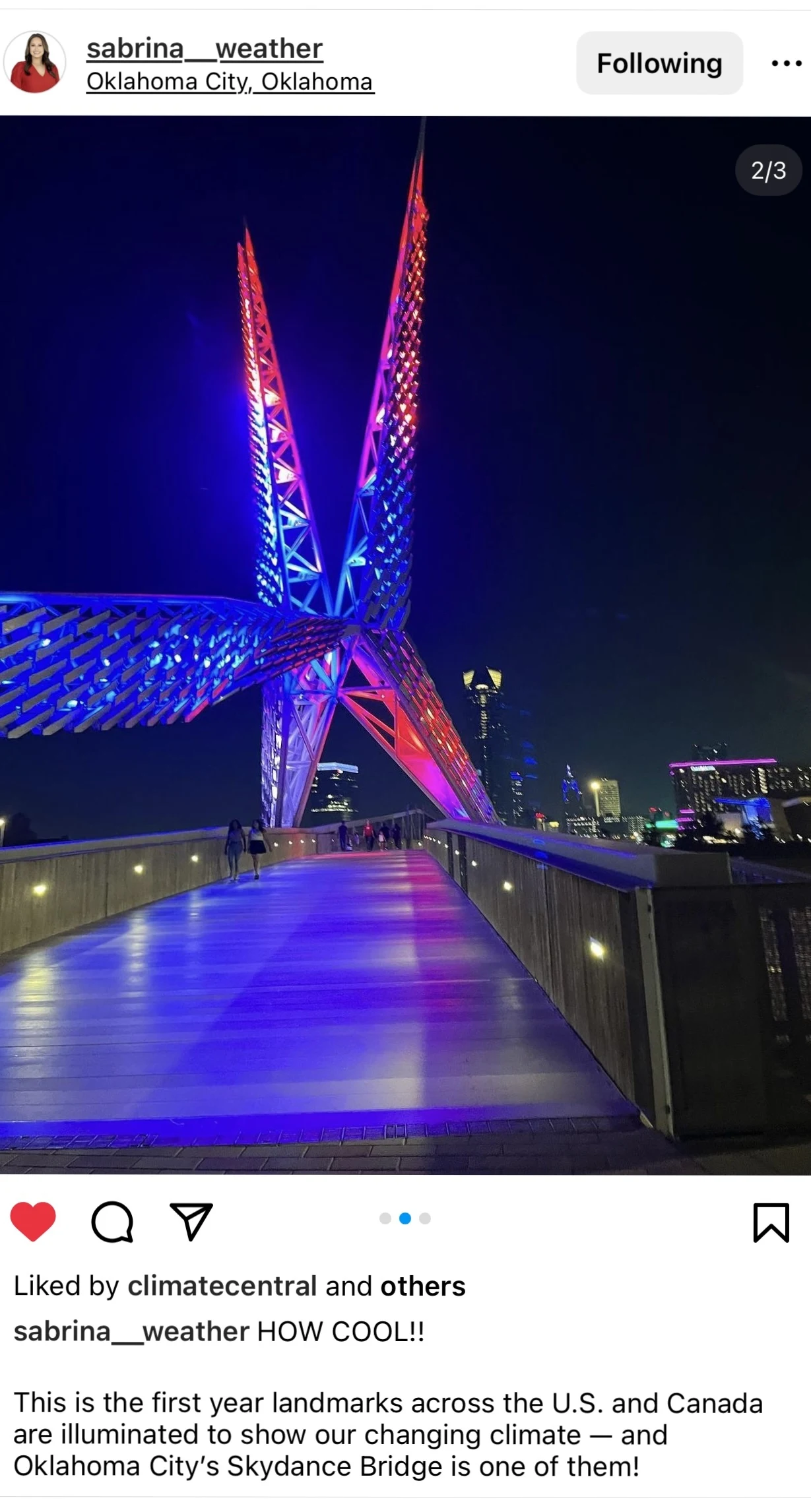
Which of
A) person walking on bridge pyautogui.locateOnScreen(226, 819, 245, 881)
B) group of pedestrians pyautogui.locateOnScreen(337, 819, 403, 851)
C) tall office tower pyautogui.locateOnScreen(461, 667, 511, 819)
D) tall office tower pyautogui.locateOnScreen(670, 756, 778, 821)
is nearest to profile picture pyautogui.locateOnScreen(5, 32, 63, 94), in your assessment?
person walking on bridge pyautogui.locateOnScreen(226, 819, 245, 881)

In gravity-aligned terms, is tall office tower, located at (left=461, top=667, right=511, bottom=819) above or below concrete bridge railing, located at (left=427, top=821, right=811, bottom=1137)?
above

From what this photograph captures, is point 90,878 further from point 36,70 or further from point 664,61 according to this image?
point 664,61

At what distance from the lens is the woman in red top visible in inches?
128

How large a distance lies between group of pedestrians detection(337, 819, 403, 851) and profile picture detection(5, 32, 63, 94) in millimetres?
31979

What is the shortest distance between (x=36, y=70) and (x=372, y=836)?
32.1 meters

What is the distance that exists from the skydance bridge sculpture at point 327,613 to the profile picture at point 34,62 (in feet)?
63.9

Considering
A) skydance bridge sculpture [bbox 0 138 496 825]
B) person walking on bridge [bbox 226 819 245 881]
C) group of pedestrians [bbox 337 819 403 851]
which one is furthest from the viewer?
group of pedestrians [bbox 337 819 403 851]

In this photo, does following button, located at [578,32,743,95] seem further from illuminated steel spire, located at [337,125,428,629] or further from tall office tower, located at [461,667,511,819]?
tall office tower, located at [461,667,511,819]

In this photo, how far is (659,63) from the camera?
10.4ft

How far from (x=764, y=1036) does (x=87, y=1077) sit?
320 cm

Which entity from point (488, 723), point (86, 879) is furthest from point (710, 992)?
point (488, 723)
